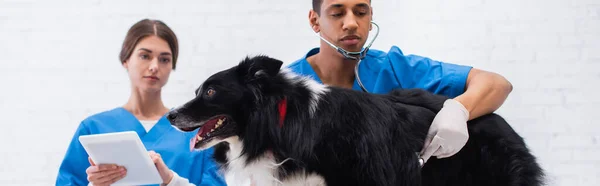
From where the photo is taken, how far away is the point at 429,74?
1.90m

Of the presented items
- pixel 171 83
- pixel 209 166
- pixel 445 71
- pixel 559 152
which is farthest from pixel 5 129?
pixel 559 152

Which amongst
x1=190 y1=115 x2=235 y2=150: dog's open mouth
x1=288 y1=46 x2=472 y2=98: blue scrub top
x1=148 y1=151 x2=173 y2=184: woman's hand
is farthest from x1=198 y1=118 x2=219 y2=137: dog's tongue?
x1=148 y1=151 x2=173 y2=184: woman's hand

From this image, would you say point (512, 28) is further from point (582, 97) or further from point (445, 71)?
point (445, 71)

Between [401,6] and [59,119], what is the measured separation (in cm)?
186

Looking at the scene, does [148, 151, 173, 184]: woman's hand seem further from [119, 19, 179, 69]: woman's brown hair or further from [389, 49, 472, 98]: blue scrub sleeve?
[389, 49, 472, 98]: blue scrub sleeve

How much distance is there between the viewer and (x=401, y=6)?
3.01 meters

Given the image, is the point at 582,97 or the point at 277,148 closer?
the point at 277,148

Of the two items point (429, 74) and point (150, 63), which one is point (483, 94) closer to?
point (429, 74)

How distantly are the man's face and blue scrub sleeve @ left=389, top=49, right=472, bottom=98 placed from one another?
0.17 m

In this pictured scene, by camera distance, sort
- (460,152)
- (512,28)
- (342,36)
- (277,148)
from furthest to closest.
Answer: (512,28)
(342,36)
(460,152)
(277,148)

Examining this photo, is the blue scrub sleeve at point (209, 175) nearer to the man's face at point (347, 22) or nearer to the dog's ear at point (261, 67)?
the man's face at point (347, 22)

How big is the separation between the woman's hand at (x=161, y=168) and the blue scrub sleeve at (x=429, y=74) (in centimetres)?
85

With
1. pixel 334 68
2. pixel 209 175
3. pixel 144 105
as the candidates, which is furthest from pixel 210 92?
pixel 144 105

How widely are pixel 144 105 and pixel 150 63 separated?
8.4 inches
